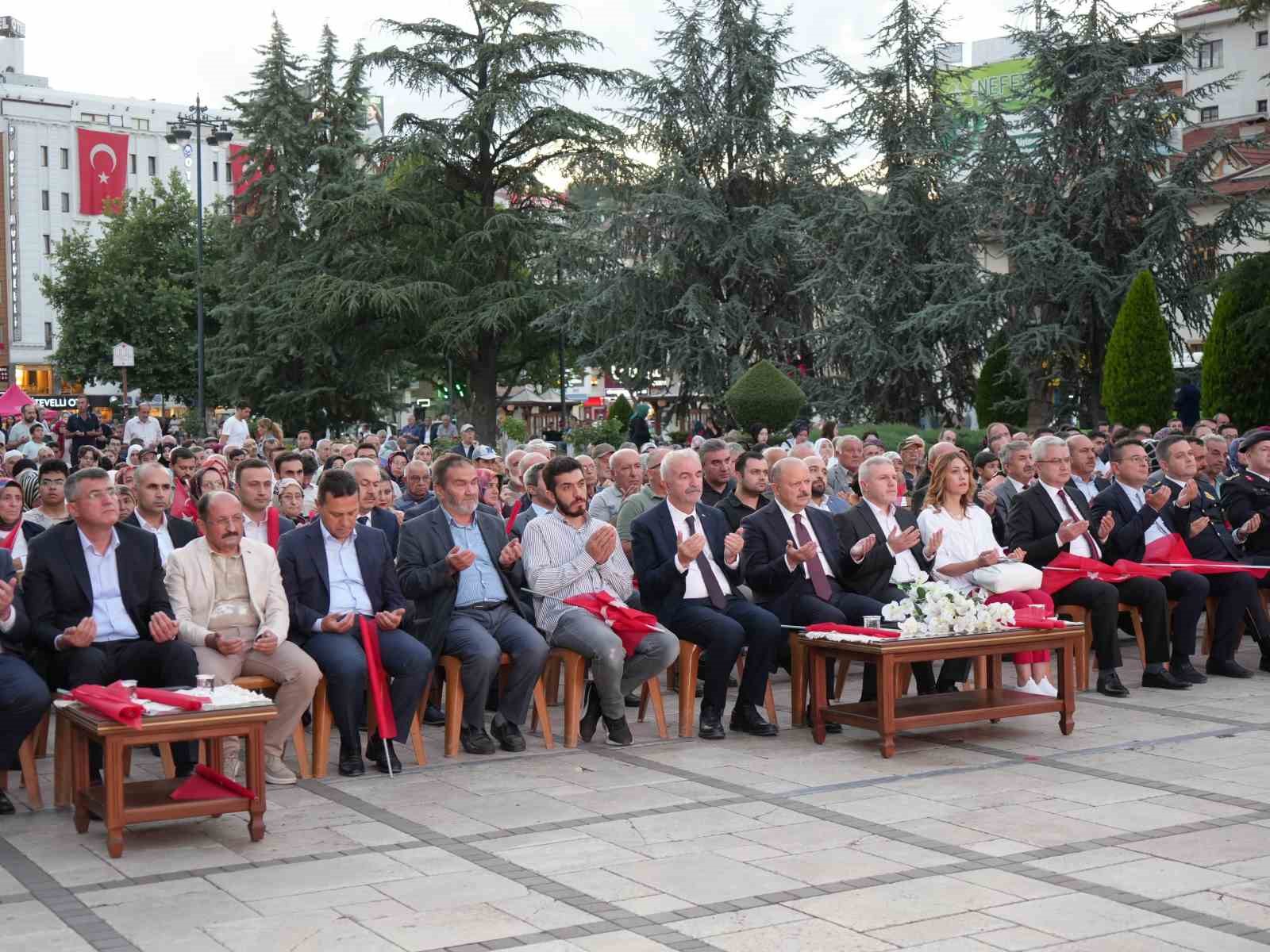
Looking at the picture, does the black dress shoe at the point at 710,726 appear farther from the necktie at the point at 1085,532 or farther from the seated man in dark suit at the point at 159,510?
the seated man in dark suit at the point at 159,510

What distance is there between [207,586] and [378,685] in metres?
1.02

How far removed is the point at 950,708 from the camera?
333 inches

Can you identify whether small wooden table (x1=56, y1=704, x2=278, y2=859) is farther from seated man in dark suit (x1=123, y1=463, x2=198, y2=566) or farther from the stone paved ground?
seated man in dark suit (x1=123, y1=463, x2=198, y2=566)

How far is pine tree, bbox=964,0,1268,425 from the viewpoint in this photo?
28.8 metres

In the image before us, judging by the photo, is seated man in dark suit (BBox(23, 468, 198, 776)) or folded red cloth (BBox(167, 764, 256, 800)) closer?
folded red cloth (BBox(167, 764, 256, 800))

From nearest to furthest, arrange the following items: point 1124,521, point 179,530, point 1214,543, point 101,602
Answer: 1. point 101,602
2. point 179,530
3. point 1124,521
4. point 1214,543

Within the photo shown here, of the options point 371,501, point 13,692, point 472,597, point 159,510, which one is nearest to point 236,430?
point 371,501

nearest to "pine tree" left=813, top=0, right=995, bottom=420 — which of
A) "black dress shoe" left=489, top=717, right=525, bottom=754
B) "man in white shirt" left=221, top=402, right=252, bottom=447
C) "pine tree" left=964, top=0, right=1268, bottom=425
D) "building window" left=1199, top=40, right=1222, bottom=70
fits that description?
"pine tree" left=964, top=0, right=1268, bottom=425

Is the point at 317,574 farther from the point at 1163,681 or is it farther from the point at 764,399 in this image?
the point at 764,399

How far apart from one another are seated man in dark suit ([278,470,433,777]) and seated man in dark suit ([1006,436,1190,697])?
13.9 feet

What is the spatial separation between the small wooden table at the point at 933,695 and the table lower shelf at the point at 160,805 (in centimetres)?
335

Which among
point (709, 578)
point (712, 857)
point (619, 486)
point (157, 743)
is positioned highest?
point (619, 486)

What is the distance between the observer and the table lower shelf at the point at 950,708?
8281mm

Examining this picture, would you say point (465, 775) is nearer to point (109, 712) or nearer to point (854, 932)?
point (109, 712)
